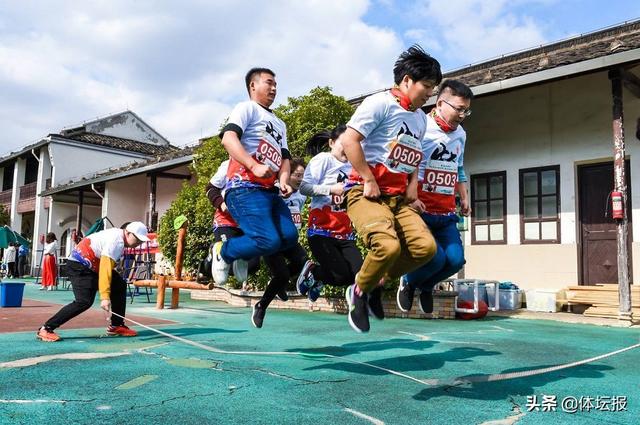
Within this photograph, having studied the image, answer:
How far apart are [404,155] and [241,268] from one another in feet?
5.59

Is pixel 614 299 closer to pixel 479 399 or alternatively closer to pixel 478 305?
pixel 478 305

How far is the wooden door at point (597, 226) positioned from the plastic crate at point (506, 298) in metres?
1.36

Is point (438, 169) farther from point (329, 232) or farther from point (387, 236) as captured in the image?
point (329, 232)

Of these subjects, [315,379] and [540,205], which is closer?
[315,379]

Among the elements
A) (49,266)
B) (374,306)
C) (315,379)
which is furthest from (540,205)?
(49,266)

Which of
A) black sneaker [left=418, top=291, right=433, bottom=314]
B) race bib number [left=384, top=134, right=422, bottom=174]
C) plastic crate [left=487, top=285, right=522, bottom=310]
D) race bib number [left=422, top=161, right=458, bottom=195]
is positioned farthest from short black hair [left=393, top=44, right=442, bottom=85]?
plastic crate [left=487, top=285, right=522, bottom=310]

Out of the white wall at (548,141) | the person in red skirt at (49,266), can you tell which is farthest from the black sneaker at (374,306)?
the person in red skirt at (49,266)

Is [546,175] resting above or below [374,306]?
above

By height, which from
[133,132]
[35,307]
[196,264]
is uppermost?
[133,132]

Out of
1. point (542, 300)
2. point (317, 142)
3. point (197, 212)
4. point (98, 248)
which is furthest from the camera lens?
point (197, 212)

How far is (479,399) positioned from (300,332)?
3.86 metres

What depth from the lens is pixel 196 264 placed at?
14492 mm

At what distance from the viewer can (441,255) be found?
4.29 m

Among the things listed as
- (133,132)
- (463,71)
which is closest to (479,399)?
(463,71)
